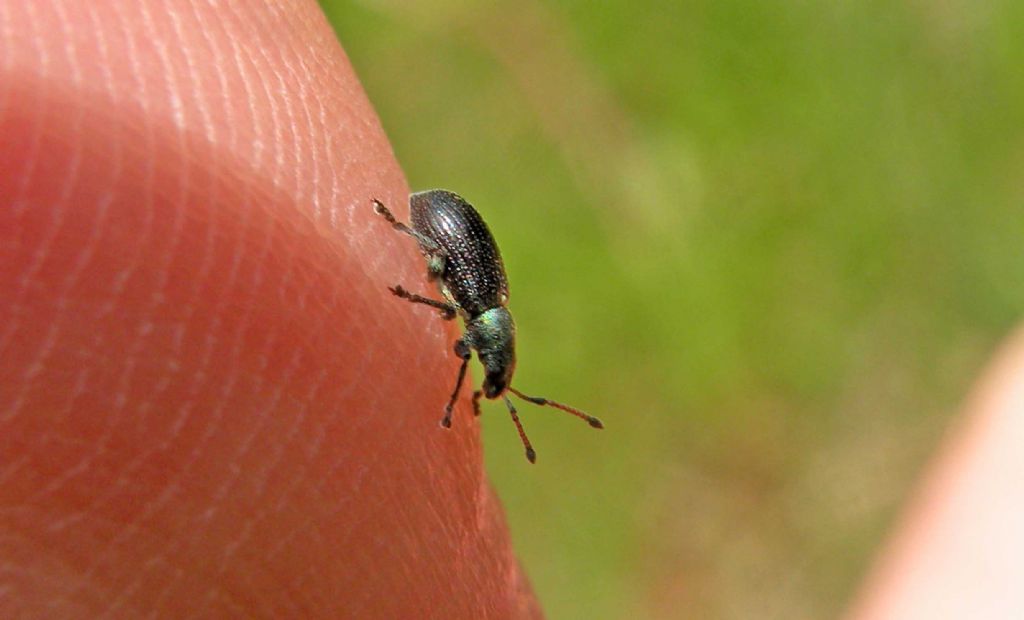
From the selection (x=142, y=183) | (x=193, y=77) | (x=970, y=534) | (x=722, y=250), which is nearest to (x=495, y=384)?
(x=193, y=77)

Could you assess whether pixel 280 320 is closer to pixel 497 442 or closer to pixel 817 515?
pixel 497 442

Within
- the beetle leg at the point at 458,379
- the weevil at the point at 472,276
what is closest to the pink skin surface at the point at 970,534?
the weevil at the point at 472,276

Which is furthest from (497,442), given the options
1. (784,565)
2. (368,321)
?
(368,321)

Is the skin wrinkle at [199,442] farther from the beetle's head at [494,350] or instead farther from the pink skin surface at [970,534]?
the pink skin surface at [970,534]

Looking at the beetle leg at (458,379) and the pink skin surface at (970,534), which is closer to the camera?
the beetle leg at (458,379)

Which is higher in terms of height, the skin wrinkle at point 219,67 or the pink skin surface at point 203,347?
the skin wrinkle at point 219,67

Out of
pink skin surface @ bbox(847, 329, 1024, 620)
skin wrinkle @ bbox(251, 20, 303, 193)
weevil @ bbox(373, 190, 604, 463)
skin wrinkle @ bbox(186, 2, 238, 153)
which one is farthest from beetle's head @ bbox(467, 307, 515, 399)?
pink skin surface @ bbox(847, 329, 1024, 620)

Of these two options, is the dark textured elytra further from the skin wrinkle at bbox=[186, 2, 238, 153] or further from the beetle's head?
the skin wrinkle at bbox=[186, 2, 238, 153]
